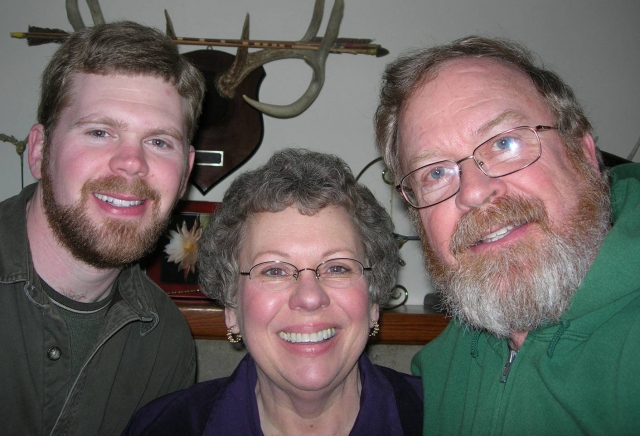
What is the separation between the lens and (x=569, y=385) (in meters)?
0.97

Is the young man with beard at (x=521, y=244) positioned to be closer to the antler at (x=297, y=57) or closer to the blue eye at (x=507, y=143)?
the blue eye at (x=507, y=143)

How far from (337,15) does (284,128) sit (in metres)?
0.73

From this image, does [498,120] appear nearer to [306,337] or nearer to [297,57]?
[306,337]

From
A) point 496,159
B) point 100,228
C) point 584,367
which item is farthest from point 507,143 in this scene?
point 100,228

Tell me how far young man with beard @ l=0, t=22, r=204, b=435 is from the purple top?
228mm

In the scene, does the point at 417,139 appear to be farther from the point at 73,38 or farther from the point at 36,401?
the point at 36,401

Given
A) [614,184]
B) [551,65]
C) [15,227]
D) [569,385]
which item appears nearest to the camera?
[569,385]

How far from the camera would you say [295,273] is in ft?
4.36

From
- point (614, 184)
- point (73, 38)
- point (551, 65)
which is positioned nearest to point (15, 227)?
point (73, 38)

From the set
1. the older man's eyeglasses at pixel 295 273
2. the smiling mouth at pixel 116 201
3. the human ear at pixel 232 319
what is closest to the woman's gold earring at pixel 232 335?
the human ear at pixel 232 319

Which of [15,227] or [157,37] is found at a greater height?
[157,37]

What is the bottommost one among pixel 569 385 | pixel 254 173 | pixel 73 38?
pixel 569 385

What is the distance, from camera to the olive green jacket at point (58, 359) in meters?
1.40

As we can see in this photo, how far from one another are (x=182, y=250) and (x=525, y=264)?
178 cm
